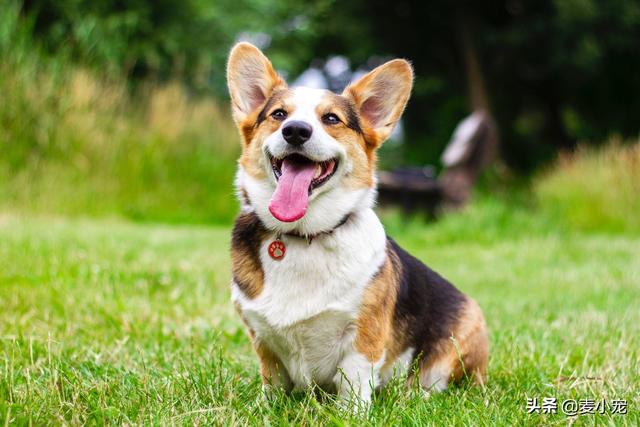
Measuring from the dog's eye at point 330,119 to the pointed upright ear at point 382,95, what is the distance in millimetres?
204

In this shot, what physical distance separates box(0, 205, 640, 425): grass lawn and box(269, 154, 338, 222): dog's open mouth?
659 mm

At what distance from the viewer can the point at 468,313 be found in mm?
3146

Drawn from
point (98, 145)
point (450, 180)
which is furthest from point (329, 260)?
point (450, 180)

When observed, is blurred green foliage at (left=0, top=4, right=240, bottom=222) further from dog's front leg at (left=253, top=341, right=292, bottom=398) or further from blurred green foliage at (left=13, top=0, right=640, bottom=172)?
dog's front leg at (left=253, top=341, right=292, bottom=398)

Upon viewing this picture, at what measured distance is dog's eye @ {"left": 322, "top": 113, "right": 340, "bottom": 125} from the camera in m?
2.86

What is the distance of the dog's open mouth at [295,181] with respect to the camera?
104 inches

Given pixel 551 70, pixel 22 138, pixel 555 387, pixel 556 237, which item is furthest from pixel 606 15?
pixel 555 387

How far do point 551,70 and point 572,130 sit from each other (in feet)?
15.0

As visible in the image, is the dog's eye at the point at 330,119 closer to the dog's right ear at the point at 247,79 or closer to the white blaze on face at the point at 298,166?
the white blaze on face at the point at 298,166

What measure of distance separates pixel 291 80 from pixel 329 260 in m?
20.4

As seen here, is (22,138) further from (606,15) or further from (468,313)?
(606,15)

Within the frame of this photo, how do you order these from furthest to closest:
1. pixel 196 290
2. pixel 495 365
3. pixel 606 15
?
1. pixel 606 15
2. pixel 196 290
3. pixel 495 365
